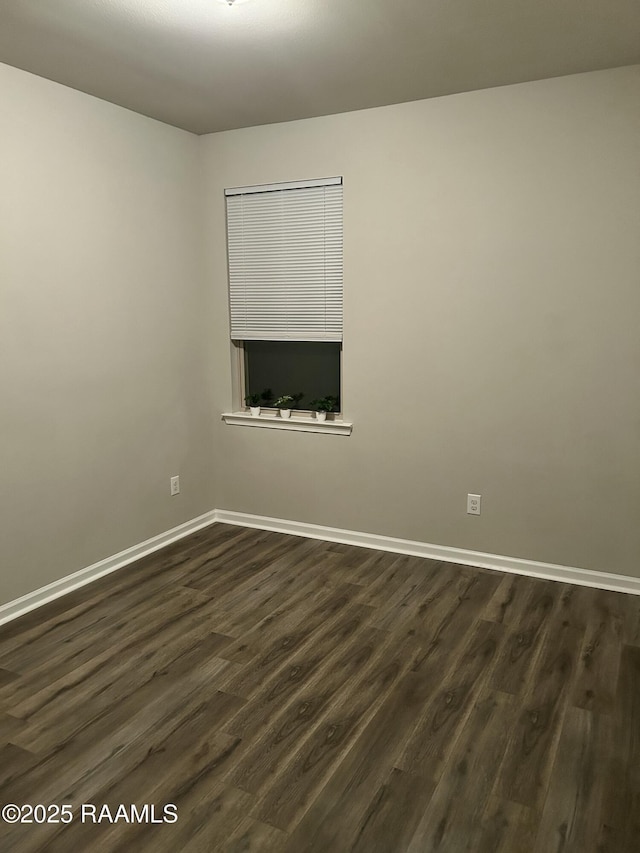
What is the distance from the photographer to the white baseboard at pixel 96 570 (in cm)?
317

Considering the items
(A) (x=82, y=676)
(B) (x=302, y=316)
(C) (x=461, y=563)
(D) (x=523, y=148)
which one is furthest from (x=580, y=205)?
(A) (x=82, y=676)

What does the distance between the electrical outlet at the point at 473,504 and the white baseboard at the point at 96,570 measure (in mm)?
1841

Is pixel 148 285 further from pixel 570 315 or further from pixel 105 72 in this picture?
pixel 570 315

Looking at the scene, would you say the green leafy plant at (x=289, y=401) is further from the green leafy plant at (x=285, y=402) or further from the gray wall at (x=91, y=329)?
the gray wall at (x=91, y=329)

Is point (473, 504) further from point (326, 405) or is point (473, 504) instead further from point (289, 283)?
point (289, 283)

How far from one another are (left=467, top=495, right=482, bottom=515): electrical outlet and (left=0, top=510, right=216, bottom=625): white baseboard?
184 cm

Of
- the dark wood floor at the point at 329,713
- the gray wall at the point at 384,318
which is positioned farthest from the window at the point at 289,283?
the dark wood floor at the point at 329,713

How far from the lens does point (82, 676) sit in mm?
2645

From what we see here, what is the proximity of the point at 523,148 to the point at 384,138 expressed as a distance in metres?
0.79

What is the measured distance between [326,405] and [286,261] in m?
0.96

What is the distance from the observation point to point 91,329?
3475 millimetres

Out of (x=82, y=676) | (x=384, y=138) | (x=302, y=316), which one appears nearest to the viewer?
(x=82, y=676)

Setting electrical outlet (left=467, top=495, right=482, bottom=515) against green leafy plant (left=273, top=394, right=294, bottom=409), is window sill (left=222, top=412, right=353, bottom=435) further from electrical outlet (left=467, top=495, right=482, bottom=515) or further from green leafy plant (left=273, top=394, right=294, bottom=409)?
electrical outlet (left=467, top=495, right=482, bottom=515)

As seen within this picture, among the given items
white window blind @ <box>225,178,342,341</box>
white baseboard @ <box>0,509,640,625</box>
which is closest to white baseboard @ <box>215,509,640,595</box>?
white baseboard @ <box>0,509,640,625</box>
